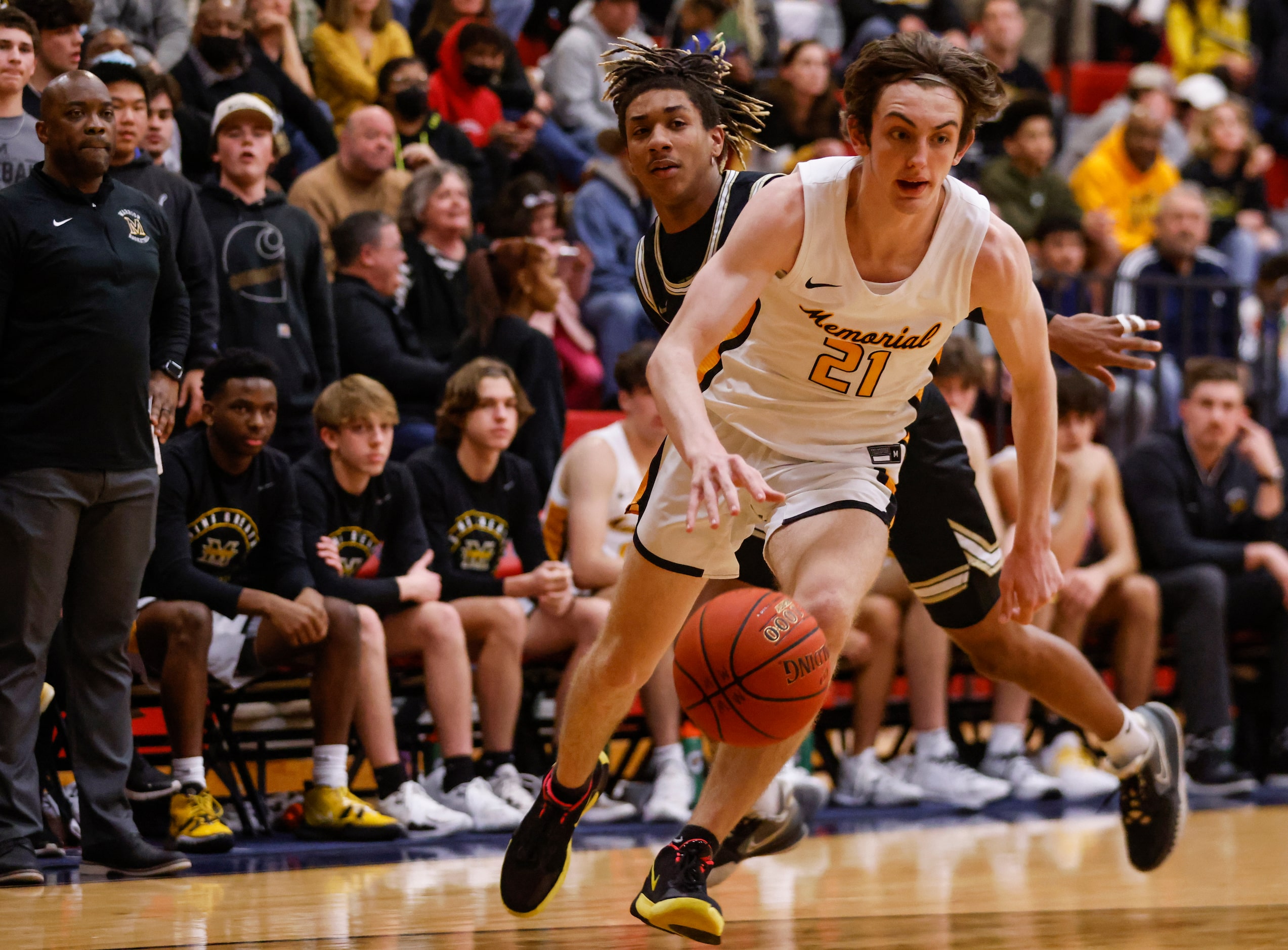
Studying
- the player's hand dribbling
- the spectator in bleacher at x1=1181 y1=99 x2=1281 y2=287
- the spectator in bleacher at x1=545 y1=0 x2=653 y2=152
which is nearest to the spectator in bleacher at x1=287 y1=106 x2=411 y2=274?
the spectator in bleacher at x1=545 y1=0 x2=653 y2=152

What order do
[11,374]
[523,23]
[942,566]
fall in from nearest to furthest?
[942,566], [11,374], [523,23]

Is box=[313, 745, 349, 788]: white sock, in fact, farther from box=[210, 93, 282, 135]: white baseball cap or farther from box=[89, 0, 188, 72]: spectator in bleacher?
box=[89, 0, 188, 72]: spectator in bleacher

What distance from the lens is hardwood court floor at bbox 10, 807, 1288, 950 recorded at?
398 cm

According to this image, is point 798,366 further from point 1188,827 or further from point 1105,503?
point 1105,503

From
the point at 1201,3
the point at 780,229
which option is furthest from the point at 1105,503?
the point at 1201,3

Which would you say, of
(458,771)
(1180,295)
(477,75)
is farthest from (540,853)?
(1180,295)

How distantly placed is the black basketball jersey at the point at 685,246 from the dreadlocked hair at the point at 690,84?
7.4 inches

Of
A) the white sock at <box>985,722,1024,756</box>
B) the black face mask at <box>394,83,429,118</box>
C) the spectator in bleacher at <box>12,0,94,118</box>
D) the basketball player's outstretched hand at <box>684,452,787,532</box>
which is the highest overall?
the black face mask at <box>394,83,429,118</box>

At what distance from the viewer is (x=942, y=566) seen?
4.46 m

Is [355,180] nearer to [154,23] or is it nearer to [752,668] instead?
[154,23]

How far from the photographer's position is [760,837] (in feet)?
15.9

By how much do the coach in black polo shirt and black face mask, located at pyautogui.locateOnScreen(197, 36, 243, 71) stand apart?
2.75 meters

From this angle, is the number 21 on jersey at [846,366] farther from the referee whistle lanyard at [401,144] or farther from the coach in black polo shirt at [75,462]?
the referee whistle lanyard at [401,144]

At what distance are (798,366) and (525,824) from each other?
1.39 m
